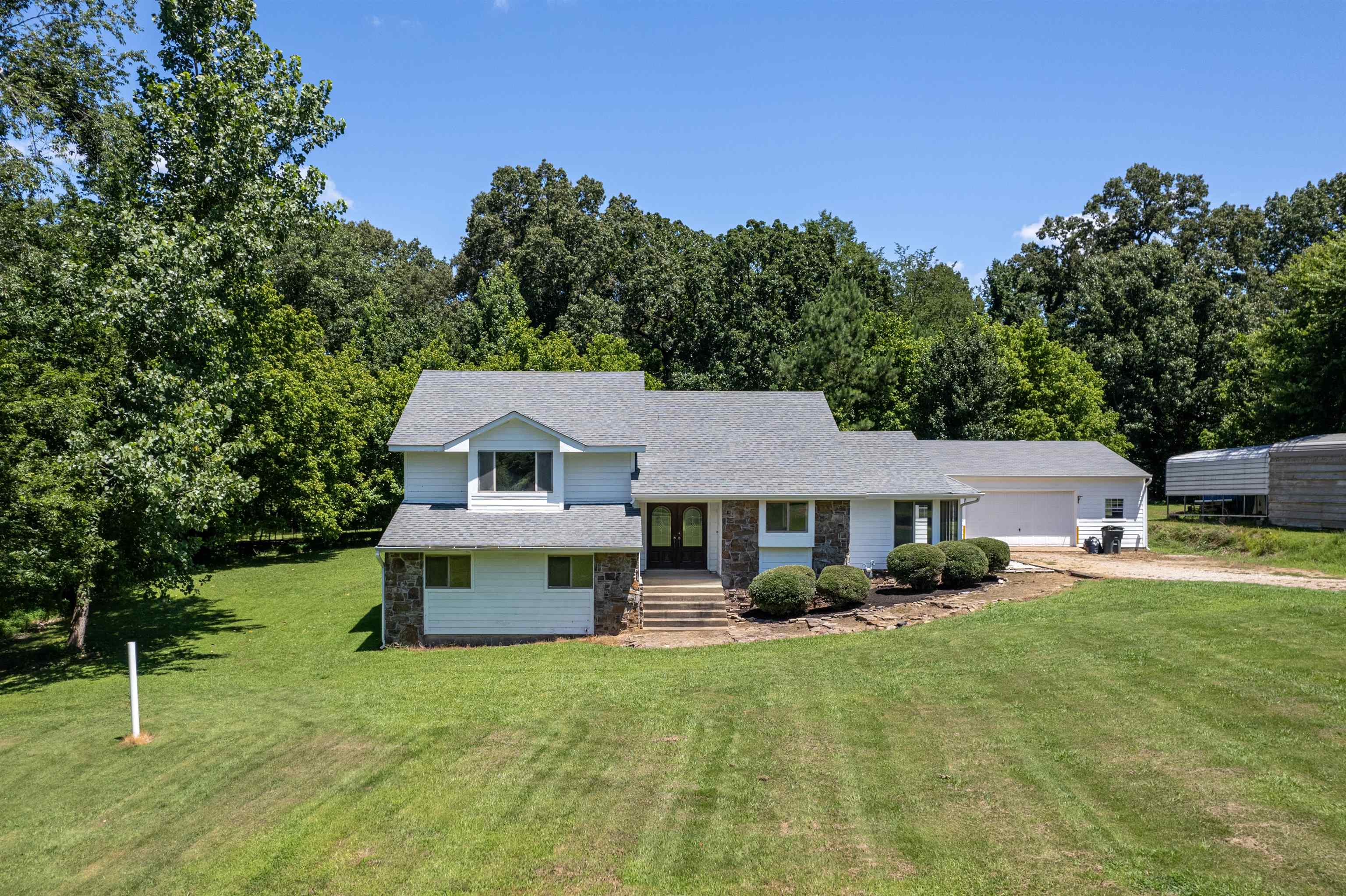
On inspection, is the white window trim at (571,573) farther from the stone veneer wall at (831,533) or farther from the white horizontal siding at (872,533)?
the white horizontal siding at (872,533)

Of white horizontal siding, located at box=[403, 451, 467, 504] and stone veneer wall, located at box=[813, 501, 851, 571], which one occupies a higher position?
white horizontal siding, located at box=[403, 451, 467, 504]

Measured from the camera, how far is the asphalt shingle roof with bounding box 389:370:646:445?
2277 cm

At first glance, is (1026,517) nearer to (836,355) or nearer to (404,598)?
(836,355)

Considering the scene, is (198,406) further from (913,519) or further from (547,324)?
(547,324)

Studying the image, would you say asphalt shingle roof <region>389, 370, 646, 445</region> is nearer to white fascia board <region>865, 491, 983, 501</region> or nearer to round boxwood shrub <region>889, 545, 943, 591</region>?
white fascia board <region>865, 491, 983, 501</region>

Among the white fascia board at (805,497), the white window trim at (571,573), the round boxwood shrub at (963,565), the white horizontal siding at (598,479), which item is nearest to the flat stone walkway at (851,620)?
the round boxwood shrub at (963,565)

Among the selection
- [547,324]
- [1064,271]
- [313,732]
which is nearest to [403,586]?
[313,732]

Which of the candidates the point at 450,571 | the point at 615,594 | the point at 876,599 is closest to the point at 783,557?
the point at 876,599

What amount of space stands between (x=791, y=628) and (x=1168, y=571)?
11.1 m

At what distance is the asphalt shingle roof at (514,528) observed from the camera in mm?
20156

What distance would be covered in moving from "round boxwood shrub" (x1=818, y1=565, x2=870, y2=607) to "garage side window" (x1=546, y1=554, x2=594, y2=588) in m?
5.84

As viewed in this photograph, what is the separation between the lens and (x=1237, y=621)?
14398mm

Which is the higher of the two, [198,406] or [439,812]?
[198,406]

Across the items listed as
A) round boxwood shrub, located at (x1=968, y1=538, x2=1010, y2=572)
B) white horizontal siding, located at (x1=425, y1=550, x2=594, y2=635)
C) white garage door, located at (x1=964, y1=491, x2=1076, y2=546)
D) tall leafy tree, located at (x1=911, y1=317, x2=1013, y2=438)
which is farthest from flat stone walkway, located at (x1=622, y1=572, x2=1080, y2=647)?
tall leafy tree, located at (x1=911, y1=317, x2=1013, y2=438)
